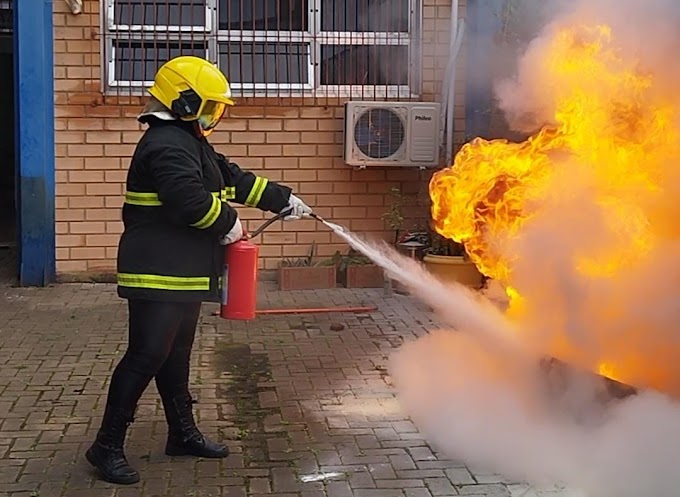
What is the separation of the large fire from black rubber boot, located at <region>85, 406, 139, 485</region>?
2222 millimetres

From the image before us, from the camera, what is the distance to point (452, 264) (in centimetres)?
830

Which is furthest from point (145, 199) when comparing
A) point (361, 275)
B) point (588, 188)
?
point (361, 275)

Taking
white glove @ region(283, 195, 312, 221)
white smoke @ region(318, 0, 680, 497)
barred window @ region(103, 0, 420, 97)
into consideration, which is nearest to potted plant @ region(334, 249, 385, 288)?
barred window @ region(103, 0, 420, 97)

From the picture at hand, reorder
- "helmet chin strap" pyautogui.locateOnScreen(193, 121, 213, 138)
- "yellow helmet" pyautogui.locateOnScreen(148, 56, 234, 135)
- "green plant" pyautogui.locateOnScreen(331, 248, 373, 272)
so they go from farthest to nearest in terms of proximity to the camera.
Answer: "green plant" pyautogui.locateOnScreen(331, 248, 373, 272) < "helmet chin strap" pyautogui.locateOnScreen(193, 121, 213, 138) < "yellow helmet" pyautogui.locateOnScreen(148, 56, 234, 135)

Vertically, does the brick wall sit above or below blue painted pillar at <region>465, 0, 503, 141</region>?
below

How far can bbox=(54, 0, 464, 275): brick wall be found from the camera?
8.80 metres

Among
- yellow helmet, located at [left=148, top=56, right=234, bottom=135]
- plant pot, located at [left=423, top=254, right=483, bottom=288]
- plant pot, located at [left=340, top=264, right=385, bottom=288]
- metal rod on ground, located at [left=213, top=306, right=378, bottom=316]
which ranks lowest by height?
metal rod on ground, located at [left=213, top=306, right=378, bottom=316]

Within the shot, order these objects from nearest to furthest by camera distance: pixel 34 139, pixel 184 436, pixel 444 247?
1. pixel 184 436
2. pixel 444 247
3. pixel 34 139

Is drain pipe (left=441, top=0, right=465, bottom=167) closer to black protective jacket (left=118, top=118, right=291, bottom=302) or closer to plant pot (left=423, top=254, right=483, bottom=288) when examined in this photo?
plant pot (left=423, top=254, right=483, bottom=288)

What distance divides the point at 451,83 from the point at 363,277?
2095 millimetres

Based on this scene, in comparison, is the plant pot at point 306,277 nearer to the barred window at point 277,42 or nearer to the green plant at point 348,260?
the green plant at point 348,260

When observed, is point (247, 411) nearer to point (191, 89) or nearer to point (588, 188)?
point (191, 89)

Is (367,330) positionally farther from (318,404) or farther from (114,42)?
(114,42)

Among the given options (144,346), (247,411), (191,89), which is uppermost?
(191,89)
